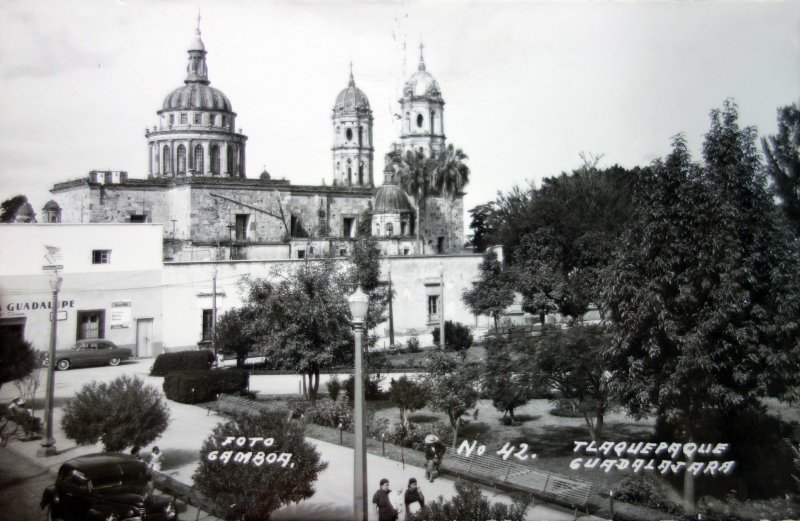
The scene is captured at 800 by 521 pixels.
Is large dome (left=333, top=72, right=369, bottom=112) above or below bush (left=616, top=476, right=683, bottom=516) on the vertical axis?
above

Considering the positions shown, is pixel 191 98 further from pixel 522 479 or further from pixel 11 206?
pixel 522 479

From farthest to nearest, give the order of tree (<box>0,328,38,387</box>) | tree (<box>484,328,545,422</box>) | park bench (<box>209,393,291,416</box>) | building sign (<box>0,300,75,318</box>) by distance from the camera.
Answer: park bench (<box>209,393,291,416</box>) → tree (<box>484,328,545,422</box>) → building sign (<box>0,300,75,318</box>) → tree (<box>0,328,38,387</box>)

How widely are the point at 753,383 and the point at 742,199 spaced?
9.17 ft

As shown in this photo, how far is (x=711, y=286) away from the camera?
35.5ft

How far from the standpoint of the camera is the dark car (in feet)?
32.9

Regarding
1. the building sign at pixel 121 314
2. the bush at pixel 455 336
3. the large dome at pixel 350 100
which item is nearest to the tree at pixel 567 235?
the bush at pixel 455 336

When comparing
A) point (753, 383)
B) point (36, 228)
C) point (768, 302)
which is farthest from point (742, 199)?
point (36, 228)

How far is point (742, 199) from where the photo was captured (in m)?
11.2

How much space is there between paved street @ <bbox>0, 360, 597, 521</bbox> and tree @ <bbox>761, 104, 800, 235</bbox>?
7539 millimetres

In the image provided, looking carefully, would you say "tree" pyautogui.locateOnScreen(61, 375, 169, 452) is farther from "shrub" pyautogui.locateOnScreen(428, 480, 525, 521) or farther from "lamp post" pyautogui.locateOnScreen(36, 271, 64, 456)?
"shrub" pyautogui.locateOnScreen(428, 480, 525, 521)

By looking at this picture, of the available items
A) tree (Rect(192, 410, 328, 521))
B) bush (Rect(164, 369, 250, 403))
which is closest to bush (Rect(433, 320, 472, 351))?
bush (Rect(164, 369, 250, 403))

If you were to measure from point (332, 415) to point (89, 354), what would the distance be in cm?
548

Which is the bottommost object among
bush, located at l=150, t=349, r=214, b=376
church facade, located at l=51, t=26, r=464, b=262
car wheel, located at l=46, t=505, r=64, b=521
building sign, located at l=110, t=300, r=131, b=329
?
car wheel, located at l=46, t=505, r=64, b=521

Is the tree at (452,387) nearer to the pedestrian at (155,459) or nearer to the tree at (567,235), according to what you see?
the pedestrian at (155,459)
